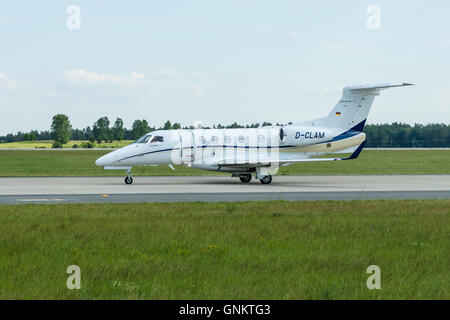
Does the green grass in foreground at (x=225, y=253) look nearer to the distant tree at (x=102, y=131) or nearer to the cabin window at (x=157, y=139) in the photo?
the cabin window at (x=157, y=139)

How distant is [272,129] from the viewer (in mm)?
34875

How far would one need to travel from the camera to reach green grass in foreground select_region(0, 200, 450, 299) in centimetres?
905

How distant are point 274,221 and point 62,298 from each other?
28.4 ft

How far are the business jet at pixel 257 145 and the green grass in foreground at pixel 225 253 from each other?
47.8 ft

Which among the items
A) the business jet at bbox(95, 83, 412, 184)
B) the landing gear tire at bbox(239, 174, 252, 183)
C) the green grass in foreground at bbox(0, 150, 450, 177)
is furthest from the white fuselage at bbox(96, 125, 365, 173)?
the green grass in foreground at bbox(0, 150, 450, 177)

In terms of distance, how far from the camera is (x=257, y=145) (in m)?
34.8

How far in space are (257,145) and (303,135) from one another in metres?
2.59

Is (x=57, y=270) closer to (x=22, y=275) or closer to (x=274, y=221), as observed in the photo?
(x=22, y=275)

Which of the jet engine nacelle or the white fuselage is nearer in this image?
the white fuselage

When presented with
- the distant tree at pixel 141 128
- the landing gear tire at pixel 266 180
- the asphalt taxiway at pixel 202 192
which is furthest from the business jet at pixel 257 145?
the distant tree at pixel 141 128

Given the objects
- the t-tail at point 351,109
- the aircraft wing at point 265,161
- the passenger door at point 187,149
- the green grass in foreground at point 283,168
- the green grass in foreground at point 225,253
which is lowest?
the green grass in foreground at point 283,168

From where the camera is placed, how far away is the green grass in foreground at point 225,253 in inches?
356

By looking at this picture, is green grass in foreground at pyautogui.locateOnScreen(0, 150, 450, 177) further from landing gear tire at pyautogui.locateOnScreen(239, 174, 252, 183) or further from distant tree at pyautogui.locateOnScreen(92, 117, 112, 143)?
distant tree at pyautogui.locateOnScreen(92, 117, 112, 143)
